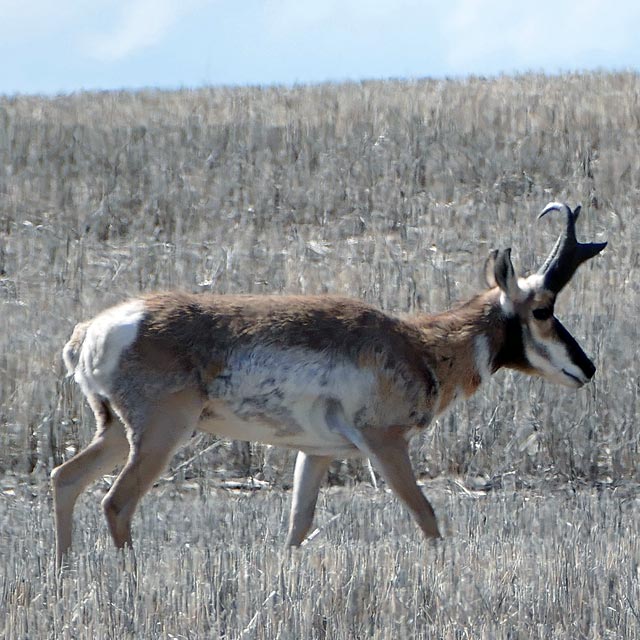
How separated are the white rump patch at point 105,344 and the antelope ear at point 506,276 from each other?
235cm

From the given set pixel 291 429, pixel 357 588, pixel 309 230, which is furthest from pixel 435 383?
pixel 309 230

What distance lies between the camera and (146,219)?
21438 millimetres

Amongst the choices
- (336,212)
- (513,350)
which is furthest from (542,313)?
(336,212)

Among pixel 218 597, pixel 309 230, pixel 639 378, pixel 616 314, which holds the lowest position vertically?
pixel 218 597

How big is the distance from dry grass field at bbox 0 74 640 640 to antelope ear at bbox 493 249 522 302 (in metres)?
1.50

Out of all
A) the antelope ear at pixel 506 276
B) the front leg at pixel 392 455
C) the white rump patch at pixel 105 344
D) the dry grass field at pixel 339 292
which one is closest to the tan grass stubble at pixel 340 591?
the dry grass field at pixel 339 292

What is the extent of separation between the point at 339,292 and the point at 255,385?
671 cm

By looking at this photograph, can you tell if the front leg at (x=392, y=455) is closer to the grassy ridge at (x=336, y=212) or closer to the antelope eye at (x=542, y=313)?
the antelope eye at (x=542, y=313)

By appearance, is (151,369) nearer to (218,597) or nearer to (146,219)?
(218,597)

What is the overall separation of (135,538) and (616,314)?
6231 millimetres

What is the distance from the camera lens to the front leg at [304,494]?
8078 millimetres

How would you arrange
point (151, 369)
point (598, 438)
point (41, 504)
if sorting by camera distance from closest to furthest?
point (151, 369) → point (41, 504) → point (598, 438)

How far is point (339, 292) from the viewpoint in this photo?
14359mm

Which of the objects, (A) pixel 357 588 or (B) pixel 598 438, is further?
(B) pixel 598 438
